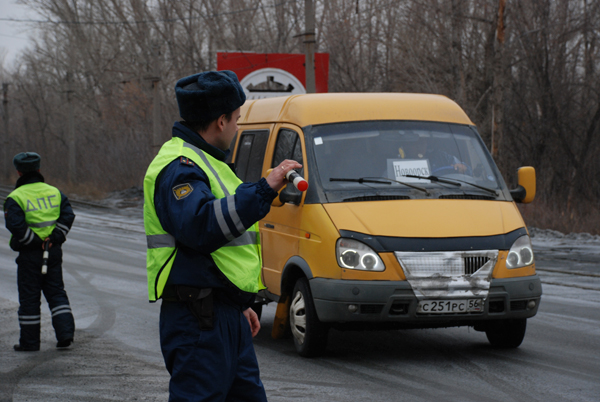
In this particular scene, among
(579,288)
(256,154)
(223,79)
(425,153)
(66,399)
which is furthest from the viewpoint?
(579,288)

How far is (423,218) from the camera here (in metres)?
6.44

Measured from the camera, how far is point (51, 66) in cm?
5419

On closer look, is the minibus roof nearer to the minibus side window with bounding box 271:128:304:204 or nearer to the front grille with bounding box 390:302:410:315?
the minibus side window with bounding box 271:128:304:204

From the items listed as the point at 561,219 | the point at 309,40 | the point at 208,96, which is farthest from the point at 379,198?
the point at 309,40

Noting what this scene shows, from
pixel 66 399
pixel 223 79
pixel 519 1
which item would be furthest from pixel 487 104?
pixel 223 79

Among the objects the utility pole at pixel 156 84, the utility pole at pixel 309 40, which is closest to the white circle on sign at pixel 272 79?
the utility pole at pixel 156 84

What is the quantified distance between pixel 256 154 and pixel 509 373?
3.28 m

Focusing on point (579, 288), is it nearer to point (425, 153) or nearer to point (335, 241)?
point (425, 153)

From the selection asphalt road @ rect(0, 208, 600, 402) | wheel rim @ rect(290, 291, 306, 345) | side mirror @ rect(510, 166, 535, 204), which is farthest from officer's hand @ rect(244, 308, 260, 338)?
side mirror @ rect(510, 166, 535, 204)

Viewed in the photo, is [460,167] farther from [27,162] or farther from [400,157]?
[27,162]

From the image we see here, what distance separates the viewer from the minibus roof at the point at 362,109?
291 inches

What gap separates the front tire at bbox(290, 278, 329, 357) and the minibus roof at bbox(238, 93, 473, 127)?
5.01 feet

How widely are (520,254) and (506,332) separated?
0.86m

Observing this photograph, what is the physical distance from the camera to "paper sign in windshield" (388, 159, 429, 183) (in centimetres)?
698
